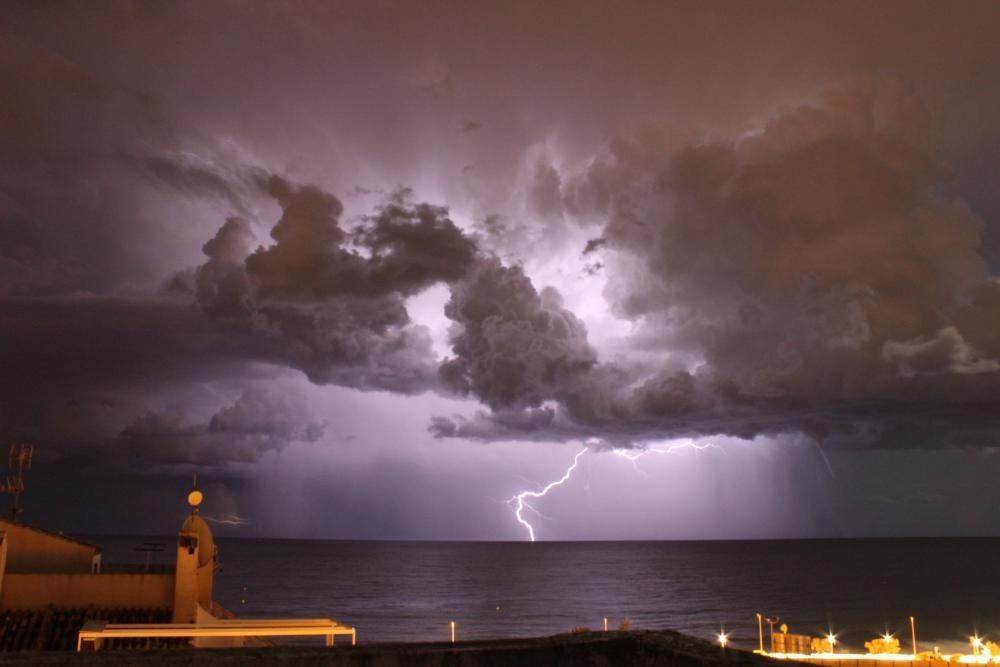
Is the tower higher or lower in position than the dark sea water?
higher

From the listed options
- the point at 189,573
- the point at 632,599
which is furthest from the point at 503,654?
the point at 632,599

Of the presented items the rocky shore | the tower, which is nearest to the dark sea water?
the tower

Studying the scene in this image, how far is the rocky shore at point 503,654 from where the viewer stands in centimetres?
661

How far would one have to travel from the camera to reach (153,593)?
27.6 metres

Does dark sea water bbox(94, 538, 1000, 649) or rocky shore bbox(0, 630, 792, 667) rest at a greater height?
rocky shore bbox(0, 630, 792, 667)

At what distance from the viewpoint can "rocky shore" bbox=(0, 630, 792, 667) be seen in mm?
6613

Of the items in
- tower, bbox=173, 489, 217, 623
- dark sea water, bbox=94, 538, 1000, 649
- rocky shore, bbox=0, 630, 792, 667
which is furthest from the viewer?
dark sea water, bbox=94, 538, 1000, 649

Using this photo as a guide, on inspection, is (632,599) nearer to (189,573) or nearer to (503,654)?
(189,573)

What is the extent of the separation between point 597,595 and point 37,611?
Answer: 347 feet

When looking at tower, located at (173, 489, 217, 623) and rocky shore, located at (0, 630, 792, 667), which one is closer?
rocky shore, located at (0, 630, 792, 667)

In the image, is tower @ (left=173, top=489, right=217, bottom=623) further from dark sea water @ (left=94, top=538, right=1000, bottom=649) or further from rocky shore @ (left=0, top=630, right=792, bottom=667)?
dark sea water @ (left=94, top=538, right=1000, bottom=649)

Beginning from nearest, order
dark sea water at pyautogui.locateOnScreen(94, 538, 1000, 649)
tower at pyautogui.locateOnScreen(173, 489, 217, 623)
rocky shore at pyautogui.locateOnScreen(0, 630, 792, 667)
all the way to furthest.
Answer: rocky shore at pyautogui.locateOnScreen(0, 630, 792, 667)
tower at pyautogui.locateOnScreen(173, 489, 217, 623)
dark sea water at pyautogui.locateOnScreen(94, 538, 1000, 649)

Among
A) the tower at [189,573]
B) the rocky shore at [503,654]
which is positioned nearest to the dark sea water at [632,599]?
the tower at [189,573]

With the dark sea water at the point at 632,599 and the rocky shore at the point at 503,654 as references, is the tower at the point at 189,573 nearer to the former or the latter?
the rocky shore at the point at 503,654
